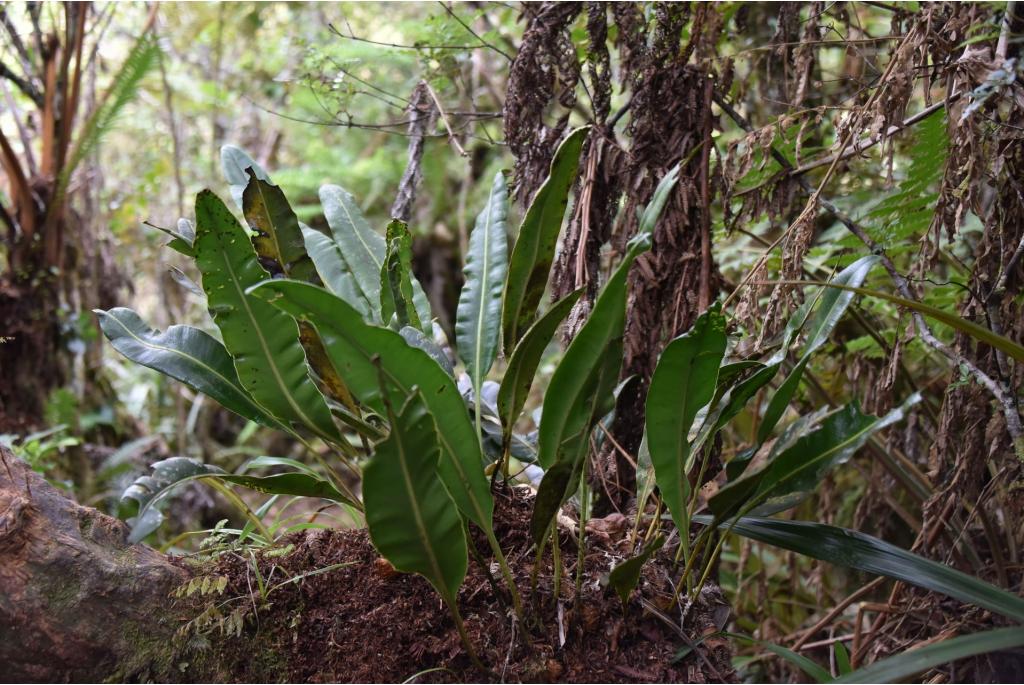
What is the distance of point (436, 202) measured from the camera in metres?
4.88

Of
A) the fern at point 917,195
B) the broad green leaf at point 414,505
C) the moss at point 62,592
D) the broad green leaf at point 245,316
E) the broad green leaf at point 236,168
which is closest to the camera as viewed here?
the broad green leaf at point 414,505

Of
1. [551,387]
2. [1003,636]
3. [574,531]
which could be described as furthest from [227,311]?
[1003,636]

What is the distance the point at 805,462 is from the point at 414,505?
73 cm

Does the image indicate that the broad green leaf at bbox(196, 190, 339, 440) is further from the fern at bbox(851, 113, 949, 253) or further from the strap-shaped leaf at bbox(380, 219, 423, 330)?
the fern at bbox(851, 113, 949, 253)

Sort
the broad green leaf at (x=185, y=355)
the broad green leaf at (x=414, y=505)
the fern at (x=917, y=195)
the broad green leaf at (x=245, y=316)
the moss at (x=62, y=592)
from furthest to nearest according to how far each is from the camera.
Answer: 1. the fern at (x=917, y=195)
2. the broad green leaf at (x=185, y=355)
3. the moss at (x=62, y=592)
4. the broad green leaf at (x=245, y=316)
5. the broad green leaf at (x=414, y=505)

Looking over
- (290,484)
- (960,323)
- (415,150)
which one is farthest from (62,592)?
(960,323)

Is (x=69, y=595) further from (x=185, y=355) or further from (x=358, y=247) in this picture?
(x=358, y=247)

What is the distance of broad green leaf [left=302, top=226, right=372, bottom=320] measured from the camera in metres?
1.60

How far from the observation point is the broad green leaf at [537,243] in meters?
1.32

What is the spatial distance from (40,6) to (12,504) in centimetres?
248

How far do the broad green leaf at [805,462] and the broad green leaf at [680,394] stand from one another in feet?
0.31

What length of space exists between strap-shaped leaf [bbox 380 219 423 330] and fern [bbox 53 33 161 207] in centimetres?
228

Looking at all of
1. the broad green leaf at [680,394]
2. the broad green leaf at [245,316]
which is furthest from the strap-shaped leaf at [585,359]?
the broad green leaf at [245,316]

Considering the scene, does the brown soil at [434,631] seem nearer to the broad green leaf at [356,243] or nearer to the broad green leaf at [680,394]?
the broad green leaf at [680,394]
